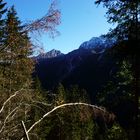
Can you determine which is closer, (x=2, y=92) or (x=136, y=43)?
(x=2, y=92)

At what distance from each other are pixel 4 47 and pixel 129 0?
535 inches

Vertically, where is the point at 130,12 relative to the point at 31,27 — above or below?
above

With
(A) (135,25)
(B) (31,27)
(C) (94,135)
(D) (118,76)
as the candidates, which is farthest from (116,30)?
(C) (94,135)

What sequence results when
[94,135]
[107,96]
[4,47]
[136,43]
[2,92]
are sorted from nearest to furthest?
[4,47] < [2,92] < [136,43] < [107,96] < [94,135]

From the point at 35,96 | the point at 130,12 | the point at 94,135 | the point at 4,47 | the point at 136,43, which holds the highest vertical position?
the point at 130,12

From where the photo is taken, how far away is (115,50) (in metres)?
22.2

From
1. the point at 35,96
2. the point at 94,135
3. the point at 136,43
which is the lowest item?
the point at 94,135

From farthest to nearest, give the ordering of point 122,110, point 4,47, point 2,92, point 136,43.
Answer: point 122,110
point 136,43
point 2,92
point 4,47

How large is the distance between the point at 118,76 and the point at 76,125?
35.6 m

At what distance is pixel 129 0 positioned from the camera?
21781 mm

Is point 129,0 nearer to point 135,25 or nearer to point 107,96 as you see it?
point 135,25

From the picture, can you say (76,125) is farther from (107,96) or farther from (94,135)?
(107,96)

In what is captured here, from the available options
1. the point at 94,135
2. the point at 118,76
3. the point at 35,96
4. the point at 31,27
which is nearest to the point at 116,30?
the point at 118,76

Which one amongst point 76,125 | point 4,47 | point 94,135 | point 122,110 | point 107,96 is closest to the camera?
point 4,47
